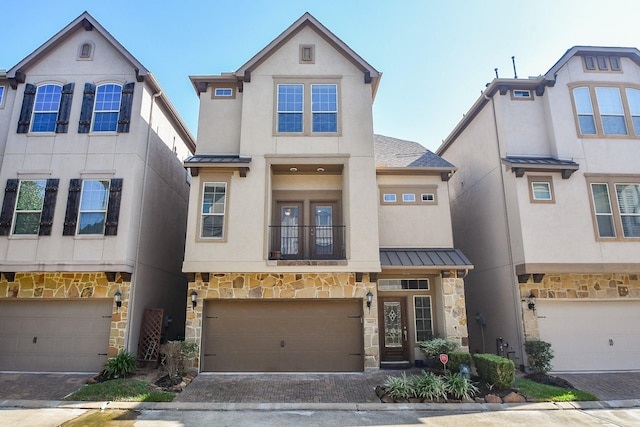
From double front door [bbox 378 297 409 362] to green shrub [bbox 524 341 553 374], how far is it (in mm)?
3452

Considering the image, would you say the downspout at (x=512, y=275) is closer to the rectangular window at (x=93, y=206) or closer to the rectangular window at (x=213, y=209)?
the rectangular window at (x=213, y=209)

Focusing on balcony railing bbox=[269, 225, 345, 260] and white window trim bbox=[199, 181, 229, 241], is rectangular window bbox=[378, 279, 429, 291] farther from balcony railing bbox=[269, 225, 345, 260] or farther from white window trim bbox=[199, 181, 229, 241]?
white window trim bbox=[199, 181, 229, 241]

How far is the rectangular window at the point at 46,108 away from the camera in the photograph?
473 inches

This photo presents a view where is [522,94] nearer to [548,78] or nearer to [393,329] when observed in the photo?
[548,78]

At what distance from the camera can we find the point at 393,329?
12.5 metres

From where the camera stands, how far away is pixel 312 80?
41.4ft

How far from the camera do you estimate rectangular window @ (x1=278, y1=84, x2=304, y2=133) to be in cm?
1223

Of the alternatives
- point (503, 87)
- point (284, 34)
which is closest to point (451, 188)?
point (503, 87)

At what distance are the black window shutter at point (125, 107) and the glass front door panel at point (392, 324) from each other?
9773 millimetres

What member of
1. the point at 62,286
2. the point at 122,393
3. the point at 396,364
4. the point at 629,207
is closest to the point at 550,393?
the point at 396,364

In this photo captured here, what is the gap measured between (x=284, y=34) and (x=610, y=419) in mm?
13158

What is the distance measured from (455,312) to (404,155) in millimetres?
5738

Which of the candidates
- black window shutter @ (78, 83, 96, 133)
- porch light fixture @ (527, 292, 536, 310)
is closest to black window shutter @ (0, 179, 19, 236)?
black window shutter @ (78, 83, 96, 133)

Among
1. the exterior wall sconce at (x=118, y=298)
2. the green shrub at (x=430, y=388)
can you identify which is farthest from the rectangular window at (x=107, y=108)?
the green shrub at (x=430, y=388)
